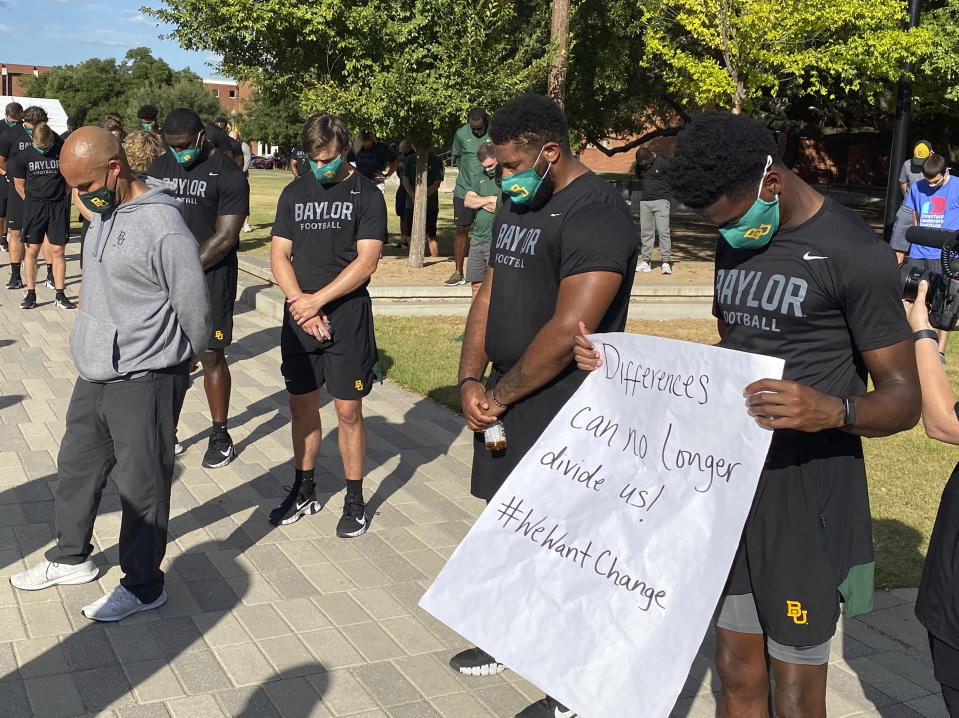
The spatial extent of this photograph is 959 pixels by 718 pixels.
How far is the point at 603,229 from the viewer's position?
135 inches

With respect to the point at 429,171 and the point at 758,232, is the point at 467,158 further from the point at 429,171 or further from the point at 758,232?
the point at 758,232

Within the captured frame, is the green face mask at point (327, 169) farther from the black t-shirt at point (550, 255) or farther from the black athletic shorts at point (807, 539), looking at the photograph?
the black athletic shorts at point (807, 539)

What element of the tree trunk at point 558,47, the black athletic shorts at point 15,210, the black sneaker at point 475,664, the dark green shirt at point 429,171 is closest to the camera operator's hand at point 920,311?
the black sneaker at point 475,664

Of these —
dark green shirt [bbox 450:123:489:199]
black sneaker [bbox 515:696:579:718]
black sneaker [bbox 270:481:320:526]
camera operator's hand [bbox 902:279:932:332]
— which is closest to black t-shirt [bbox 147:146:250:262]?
black sneaker [bbox 270:481:320:526]

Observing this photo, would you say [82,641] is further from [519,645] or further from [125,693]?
[519,645]

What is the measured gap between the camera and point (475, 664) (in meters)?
4.06

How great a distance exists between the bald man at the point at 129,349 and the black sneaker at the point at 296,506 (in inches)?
44.2

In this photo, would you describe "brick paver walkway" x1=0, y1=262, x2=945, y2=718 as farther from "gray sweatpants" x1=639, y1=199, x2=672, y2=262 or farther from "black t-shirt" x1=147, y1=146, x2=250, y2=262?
"gray sweatpants" x1=639, y1=199, x2=672, y2=262

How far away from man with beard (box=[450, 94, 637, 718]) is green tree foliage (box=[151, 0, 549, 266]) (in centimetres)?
992

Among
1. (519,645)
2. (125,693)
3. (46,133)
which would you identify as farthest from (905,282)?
(46,133)

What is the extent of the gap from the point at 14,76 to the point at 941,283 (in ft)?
501

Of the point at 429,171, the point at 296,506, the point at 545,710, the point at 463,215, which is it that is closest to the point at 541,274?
the point at 545,710

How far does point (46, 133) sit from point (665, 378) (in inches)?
393

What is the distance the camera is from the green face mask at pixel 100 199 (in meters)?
4.23
